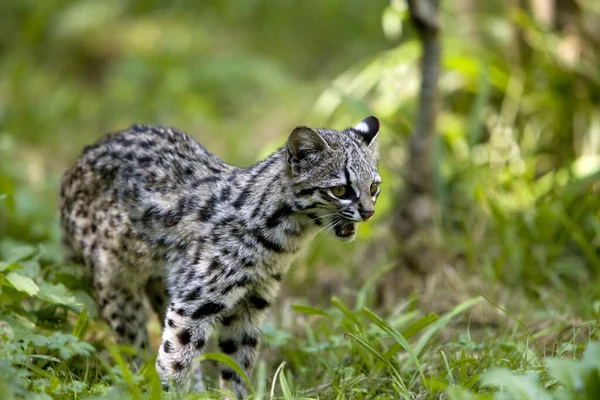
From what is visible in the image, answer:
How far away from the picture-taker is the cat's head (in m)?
4.40

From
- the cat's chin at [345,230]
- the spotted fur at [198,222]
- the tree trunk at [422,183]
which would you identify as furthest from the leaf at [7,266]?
the tree trunk at [422,183]

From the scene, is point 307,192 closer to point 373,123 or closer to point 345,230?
point 345,230

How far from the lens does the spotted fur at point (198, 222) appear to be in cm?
450

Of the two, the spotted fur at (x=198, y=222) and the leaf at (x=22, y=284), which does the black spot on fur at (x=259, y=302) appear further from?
the leaf at (x=22, y=284)

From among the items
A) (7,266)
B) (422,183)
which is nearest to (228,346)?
(7,266)

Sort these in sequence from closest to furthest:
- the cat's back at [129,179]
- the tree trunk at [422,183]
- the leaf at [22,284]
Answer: the leaf at [22,284], the cat's back at [129,179], the tree trunk at [422,183]

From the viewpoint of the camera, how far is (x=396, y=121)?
7.30 m

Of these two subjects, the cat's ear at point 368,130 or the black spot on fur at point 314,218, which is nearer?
the black spot on fur at point 314,218

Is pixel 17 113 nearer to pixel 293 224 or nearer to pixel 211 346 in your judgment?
pixel 211 346

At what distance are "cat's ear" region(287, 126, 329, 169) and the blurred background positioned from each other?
161 centimetres

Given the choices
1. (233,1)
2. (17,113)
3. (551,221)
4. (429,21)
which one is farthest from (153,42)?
(551,221)

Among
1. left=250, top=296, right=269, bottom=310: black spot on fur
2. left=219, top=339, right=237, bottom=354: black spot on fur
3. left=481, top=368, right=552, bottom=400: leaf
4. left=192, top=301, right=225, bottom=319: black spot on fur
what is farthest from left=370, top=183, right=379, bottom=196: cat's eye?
left=481, top=368, right=552, bottom=400: leaf

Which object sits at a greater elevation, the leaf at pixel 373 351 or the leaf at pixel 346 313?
the leaf at pixel 346 313

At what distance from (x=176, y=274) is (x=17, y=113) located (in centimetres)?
594
